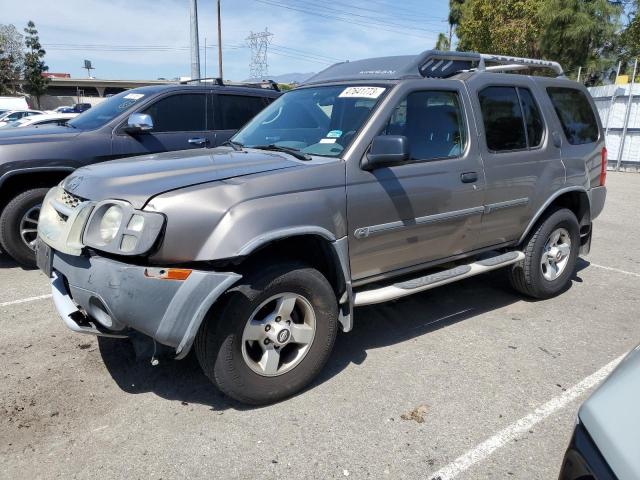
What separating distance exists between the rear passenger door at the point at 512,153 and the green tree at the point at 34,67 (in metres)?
61.2

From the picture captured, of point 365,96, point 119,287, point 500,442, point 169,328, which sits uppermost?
point 365,96

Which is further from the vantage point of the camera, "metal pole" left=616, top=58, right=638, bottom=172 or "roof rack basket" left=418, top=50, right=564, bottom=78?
"metal pole" left=616, top=58, right=638, bottom=172

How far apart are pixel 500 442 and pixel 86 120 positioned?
562cm

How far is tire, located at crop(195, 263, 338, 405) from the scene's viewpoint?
110 inches

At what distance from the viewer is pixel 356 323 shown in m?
4.30

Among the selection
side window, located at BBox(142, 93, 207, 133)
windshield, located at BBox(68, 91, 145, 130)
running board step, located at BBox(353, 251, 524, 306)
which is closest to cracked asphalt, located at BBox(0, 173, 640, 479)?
running board step, located at BBox(353, 251, 524, 306)

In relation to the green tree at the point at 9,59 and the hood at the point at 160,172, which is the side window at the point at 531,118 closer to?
the hood at the point at 160,172

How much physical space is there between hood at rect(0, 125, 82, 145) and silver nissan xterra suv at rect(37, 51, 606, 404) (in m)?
2.36

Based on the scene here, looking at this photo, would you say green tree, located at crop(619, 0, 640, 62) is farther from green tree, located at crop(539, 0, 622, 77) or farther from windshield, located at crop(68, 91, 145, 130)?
windshield, located at crop(68, 91, 145, 130)

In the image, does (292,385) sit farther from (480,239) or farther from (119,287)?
(480,239)

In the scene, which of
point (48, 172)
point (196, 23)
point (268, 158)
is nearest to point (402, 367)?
point (268, 158)

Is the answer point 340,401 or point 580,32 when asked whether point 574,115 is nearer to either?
point 340,401

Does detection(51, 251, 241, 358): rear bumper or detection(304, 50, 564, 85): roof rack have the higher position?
detection(304, 50, 564, 85): roof rack

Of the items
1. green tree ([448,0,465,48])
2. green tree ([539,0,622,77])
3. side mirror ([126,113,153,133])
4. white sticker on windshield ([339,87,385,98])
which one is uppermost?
green tree ([448,0,465,48])
